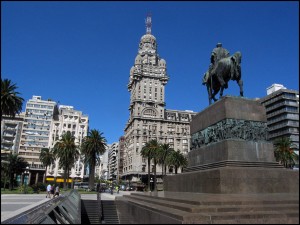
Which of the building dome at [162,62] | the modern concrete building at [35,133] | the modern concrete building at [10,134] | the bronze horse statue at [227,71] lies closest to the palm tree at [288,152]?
the bronze horse statue at [227,71]

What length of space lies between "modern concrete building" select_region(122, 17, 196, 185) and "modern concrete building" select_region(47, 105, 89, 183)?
19.6m

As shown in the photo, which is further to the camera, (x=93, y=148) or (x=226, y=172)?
(x=93, y=148)

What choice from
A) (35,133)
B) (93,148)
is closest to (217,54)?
(93,148)

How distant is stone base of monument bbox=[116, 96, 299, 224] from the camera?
881 cm

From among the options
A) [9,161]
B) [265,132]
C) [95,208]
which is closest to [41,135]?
[9,161]

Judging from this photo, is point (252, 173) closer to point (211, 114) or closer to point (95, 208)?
point (211, 114)

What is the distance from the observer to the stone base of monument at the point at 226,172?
8.81 metres

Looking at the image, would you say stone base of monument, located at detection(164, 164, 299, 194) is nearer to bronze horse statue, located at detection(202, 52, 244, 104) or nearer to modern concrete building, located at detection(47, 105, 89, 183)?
bronze horse statue, located at detection(202, 52, 244, 104)

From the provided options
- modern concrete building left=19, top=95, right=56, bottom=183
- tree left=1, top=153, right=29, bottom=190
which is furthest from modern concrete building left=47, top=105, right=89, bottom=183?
tree left=1, top=153, right=29, bottom=190

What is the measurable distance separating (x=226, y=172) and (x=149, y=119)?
310 feet

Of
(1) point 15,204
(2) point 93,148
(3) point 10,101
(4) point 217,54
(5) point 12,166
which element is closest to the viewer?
(1) point 15,204

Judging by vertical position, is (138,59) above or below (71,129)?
above

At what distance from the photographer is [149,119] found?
4220 inches

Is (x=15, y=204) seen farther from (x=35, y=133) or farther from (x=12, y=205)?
(x=35, y=133)
